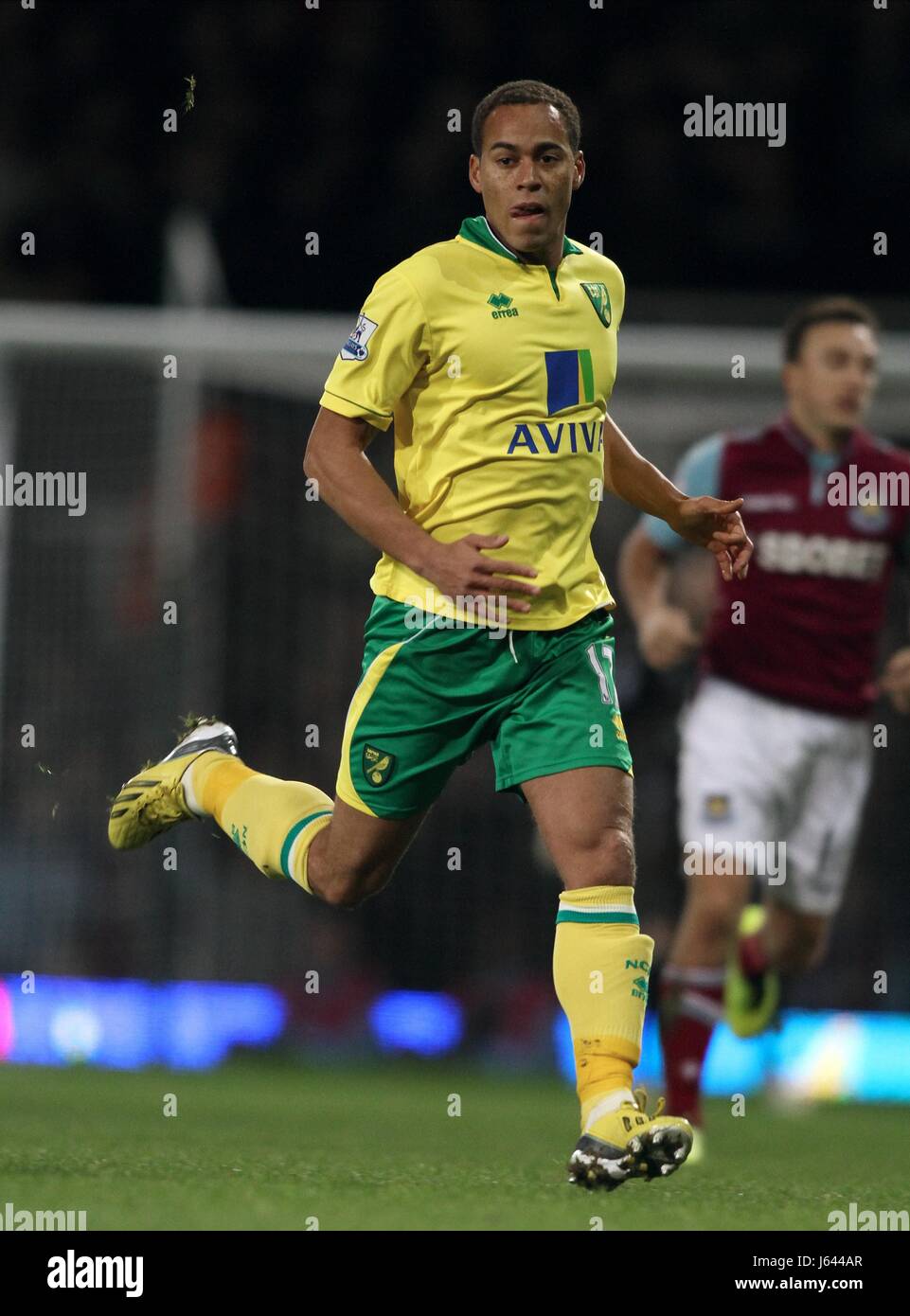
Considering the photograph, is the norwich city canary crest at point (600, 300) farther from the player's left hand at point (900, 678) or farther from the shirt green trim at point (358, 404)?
the player's left hand at point (900, 678)

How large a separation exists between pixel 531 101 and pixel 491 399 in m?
0.61

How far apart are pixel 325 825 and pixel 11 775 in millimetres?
5830

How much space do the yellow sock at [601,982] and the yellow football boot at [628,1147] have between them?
0.10 m

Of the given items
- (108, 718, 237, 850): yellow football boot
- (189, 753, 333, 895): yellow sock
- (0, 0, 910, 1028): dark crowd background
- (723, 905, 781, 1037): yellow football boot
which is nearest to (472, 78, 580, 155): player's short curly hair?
(189, 753, 333, 895): yellow sock

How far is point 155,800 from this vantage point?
16.7ft

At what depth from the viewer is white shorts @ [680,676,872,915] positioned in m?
6.42

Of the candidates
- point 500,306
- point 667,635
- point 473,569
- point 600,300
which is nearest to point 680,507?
point 600,300

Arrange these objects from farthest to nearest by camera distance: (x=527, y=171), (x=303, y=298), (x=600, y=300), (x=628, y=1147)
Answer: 1. (x=303, y=298)
2. (x=600, y=300)
3. (x=527, y=171)
4. (x=628, y=1147)

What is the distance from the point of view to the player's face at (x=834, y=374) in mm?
6656

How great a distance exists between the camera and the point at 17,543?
10289mm

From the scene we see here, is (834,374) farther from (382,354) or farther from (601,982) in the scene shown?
(601,982)

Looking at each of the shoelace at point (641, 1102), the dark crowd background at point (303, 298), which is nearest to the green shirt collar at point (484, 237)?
the shoelace at point (641, 1102)
